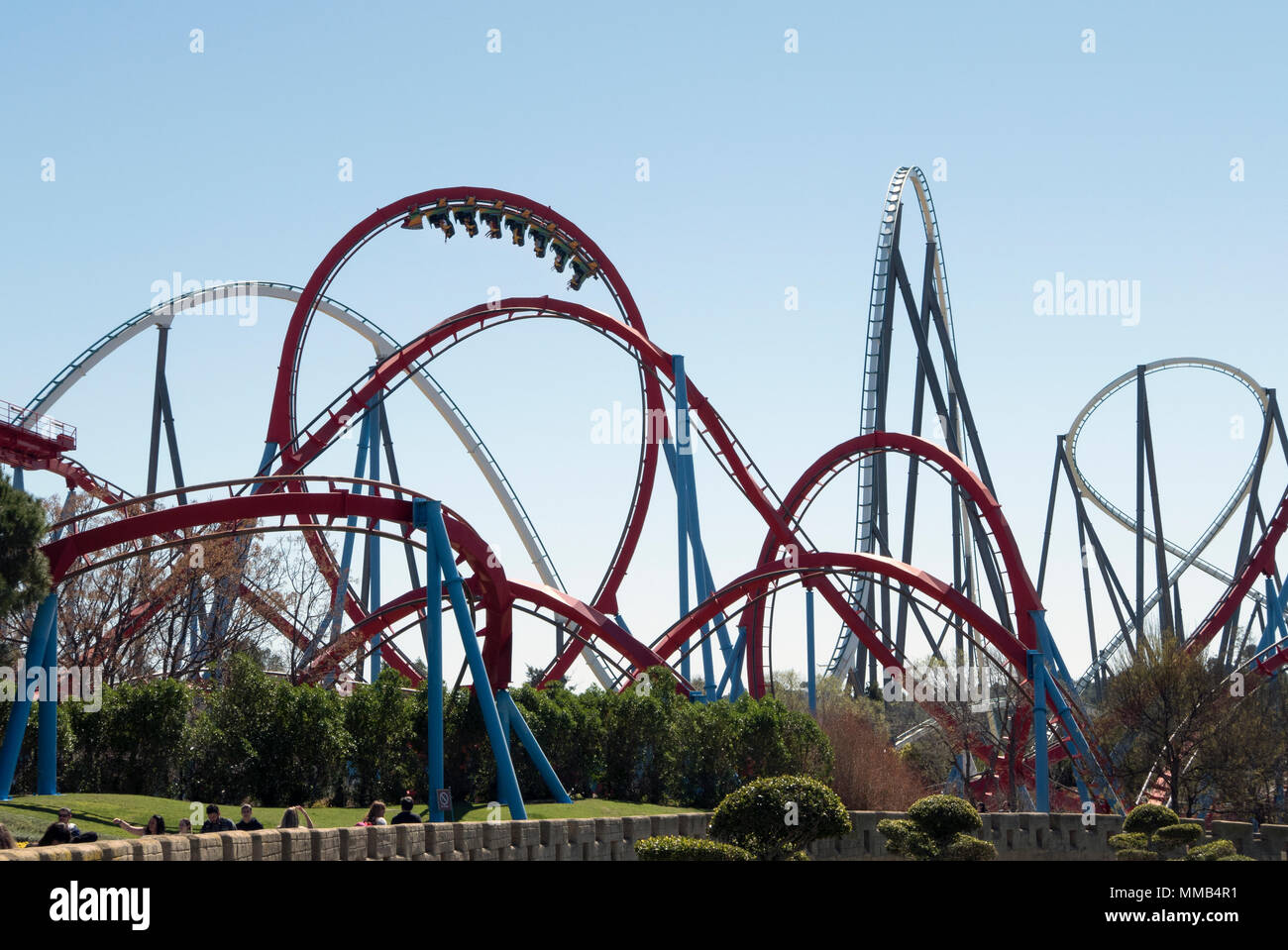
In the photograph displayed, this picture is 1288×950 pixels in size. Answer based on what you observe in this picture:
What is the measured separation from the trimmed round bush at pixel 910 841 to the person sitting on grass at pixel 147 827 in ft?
30.3

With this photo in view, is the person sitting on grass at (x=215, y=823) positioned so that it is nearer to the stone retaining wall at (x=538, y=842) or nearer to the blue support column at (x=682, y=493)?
the stone retaining wall at (x=538, y=842)

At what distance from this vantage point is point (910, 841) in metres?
18.4

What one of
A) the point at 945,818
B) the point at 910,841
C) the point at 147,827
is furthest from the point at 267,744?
the point at 945,818

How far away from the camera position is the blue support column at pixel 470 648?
18047 millimetres

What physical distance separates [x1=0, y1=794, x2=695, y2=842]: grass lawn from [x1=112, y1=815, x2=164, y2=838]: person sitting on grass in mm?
63

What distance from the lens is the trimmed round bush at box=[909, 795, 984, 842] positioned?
18.6 meters

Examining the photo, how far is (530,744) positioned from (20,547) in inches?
309

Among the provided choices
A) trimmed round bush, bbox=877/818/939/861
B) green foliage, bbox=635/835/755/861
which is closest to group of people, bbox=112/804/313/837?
green foliage, bbox=635/835/755/861

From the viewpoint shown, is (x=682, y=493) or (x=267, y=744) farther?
(x=682, y=493)

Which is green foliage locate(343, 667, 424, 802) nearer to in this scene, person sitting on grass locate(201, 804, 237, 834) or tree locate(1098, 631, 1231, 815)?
person sitting on grass locate(201, 804, 237, 834)

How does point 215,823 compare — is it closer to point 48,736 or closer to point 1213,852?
point 48,736

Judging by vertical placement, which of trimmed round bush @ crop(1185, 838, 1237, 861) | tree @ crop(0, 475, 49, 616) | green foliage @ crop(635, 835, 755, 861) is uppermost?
tree @ crop(0, 475, 49, 616)
